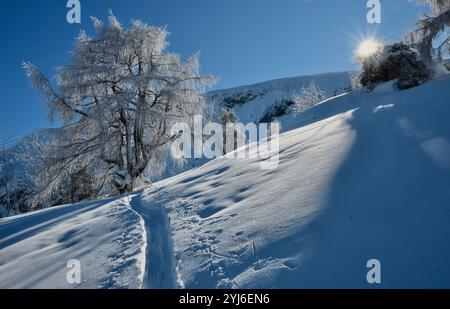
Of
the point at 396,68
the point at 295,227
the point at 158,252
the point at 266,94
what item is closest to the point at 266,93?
the point at 266,94

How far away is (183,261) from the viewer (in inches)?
144

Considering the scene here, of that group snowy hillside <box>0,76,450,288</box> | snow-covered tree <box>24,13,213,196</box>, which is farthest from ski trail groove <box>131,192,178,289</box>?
snow-covered tree <box>24,13,213,196</box>

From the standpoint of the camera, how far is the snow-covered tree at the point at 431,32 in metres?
10.3

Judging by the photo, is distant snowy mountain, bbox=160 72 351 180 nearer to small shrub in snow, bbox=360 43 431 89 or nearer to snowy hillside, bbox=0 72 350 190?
snowy hillside, bbox=0 72 350 190

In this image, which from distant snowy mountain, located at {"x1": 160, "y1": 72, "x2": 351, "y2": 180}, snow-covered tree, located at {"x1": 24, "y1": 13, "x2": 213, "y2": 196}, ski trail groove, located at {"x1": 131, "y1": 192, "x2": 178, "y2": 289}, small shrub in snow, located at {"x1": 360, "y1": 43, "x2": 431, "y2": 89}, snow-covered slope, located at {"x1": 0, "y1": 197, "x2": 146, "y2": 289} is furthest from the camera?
distant snowy mountain, located at {"x1": 160, "y1": 72, "x2": 351, "y2": 180}

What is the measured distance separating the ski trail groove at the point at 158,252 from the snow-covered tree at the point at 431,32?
33.6 ft

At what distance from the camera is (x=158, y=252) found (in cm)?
415

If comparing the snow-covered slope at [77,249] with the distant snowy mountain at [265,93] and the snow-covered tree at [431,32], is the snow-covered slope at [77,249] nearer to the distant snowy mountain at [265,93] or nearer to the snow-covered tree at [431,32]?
the snow-covered tree at [431,32]

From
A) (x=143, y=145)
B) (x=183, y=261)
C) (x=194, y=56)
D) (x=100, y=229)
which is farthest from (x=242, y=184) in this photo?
(x=194, y=56)

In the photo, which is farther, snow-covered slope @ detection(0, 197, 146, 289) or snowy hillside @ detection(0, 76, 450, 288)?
snow-covered slope @ detection(0, 197, 146, 289)

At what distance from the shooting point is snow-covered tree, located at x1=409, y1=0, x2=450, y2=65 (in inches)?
404

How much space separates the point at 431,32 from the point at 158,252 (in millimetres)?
11543

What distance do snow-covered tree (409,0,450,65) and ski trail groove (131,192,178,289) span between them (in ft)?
33.6
